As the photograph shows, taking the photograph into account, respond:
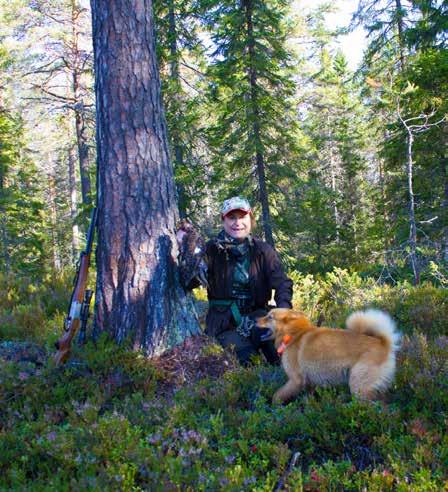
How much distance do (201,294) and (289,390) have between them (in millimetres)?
5775

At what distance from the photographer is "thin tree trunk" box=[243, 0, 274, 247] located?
557 inches

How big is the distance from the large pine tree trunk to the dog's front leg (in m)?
1.44

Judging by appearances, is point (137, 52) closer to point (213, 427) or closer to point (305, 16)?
point (213, 427)

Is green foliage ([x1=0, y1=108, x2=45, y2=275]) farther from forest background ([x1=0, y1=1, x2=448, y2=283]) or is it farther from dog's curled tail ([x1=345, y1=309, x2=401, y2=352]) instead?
dog's curled tail ([x1=345, y1=309, x2=401, y2=352])

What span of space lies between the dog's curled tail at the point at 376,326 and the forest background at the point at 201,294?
419 mm

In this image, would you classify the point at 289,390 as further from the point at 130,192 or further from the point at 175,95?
the point at 175,95

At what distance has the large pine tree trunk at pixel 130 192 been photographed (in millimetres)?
4891

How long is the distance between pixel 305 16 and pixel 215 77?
1733cm

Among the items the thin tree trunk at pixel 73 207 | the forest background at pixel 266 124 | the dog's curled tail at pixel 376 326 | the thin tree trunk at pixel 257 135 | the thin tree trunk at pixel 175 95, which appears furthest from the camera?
the thin tree trunk at pixel 73 207

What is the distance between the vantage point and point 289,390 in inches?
160

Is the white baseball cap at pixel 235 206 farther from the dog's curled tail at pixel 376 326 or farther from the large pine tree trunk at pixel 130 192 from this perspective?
the dog's curled tail at pixel 376 326

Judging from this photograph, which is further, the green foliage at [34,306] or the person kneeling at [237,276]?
the green foliage at [34,306]

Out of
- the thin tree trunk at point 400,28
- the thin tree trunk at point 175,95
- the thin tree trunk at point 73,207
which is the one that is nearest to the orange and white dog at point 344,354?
the thin tree trunk at point 175,95

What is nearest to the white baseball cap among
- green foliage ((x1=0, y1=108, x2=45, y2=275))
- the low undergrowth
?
the low undergrowth
